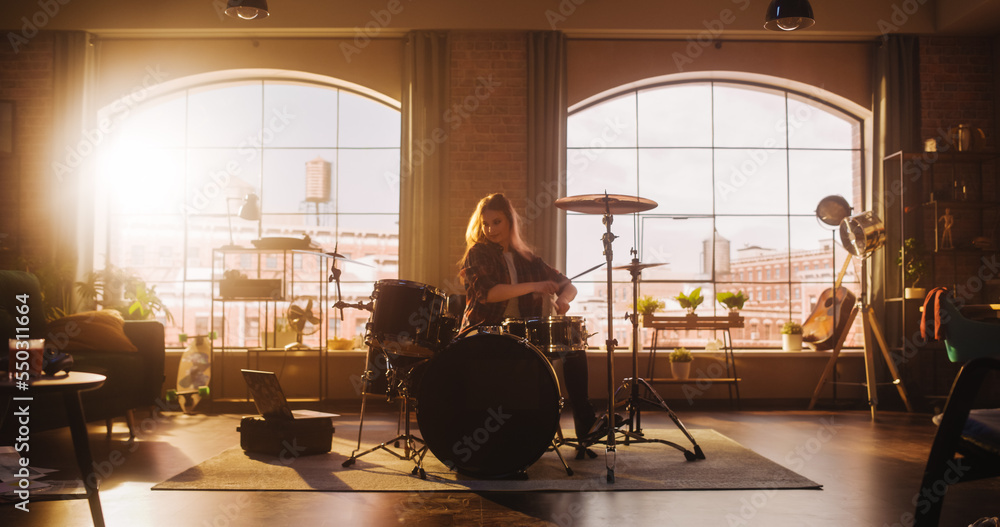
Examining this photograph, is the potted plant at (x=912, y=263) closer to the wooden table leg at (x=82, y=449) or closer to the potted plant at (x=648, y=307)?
the potted plant at (x=648, y=307)

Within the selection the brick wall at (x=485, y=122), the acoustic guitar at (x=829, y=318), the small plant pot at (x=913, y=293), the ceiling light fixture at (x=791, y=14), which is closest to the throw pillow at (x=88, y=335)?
the brick wall at (x=485, y=122)

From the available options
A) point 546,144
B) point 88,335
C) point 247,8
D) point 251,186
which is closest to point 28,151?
point 251,186

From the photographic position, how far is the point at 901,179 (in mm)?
6551

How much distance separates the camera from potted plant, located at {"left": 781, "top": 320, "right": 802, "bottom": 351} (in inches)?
272

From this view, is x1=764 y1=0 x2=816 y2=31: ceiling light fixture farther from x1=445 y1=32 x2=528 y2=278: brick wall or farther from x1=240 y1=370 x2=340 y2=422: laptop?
x1=240 y1=370 x2=340 y2=422: laptop

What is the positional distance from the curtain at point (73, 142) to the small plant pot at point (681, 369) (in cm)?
525

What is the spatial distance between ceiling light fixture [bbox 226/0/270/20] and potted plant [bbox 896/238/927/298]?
5.52 metres

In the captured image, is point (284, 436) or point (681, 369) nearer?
point (284, 436)

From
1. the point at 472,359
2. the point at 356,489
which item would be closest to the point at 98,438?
the point at 356,489

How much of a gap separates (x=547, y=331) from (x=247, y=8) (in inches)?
138

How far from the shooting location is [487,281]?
A: 12.7ft

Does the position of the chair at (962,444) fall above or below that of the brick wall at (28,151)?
below

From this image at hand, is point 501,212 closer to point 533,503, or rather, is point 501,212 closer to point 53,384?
point 533,503

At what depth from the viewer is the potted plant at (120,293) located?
20.4 ft
